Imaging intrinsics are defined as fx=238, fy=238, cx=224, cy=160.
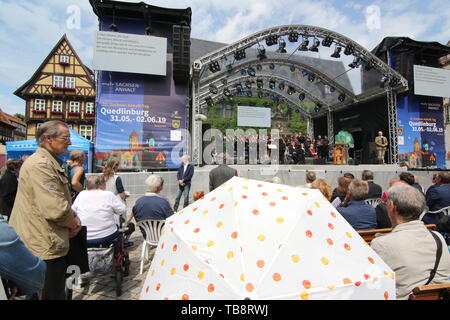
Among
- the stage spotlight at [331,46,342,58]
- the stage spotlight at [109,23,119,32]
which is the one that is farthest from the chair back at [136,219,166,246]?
the stage spotlight at [331,46,342,58]

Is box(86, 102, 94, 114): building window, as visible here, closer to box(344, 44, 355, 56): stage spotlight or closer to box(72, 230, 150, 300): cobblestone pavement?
box(344, 44, 355, 56): stage spotlight

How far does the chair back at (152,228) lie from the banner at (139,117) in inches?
284

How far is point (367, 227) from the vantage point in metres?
2.68

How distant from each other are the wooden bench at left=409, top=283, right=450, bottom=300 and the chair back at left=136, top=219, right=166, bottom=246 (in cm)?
256

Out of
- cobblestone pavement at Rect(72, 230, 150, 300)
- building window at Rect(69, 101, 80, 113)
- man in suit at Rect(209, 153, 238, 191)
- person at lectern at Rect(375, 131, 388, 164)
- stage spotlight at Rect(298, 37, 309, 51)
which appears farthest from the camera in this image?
building window at Rect(69, 101, 80, 113)

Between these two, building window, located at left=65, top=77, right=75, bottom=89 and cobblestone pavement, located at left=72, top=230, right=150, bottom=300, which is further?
building window, located at left=65, top=77, right=75, bottom=89

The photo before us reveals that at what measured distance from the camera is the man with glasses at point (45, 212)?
1.66 m

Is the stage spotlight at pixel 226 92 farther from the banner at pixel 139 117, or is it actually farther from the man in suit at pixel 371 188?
the man in suit at pixel 371 188

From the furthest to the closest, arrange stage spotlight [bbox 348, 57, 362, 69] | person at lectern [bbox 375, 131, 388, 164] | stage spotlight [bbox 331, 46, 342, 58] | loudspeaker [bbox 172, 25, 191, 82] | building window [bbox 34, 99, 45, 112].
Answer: building window [bbox 34, 99, 45, 112] < person at lectern [bbox 375, 131, 388, 164] < stage spotlight [bbox 348, 57, 362, 69] < stage spotlight [bbox 331, 46, 342, 58] < loudspeaker [bbox 172, 25, 191, 82]

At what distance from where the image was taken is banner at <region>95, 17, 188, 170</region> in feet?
33.8

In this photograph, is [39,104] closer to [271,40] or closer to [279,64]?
[279,64]
